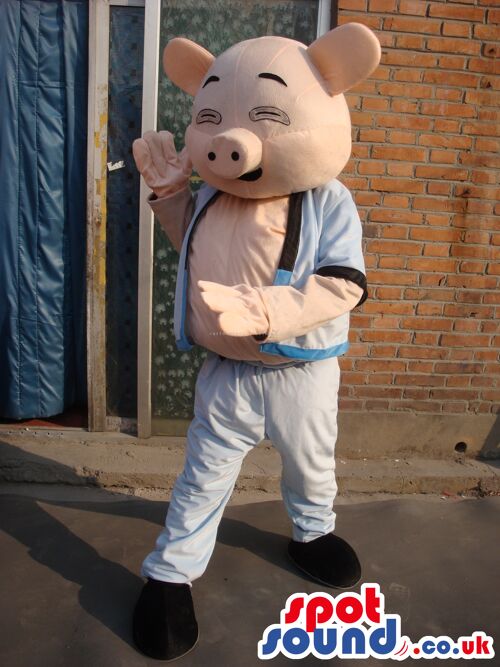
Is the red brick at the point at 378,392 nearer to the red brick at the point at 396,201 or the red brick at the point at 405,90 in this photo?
the red brick at the point at 396,201

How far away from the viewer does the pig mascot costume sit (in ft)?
6.22

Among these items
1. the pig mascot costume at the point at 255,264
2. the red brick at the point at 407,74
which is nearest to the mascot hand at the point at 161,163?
the pig mascot costume at the point at 255,264

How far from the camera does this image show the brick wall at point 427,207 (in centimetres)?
314

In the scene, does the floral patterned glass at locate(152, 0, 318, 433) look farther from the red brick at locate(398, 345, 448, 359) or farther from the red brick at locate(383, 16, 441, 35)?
the red brick at locate(398, 345, 448, 359)

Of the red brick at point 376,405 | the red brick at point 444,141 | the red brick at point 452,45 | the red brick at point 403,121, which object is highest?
the red brick at point 452,45

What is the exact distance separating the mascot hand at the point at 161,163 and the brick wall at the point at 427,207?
127 centimetres

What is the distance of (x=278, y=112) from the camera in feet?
6.23

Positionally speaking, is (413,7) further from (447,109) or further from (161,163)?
(161,163)

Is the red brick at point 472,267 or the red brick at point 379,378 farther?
the red brick at point 379,378

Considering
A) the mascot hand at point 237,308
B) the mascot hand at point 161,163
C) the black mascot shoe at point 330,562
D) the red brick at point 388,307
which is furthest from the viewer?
the red brick at point 388,307

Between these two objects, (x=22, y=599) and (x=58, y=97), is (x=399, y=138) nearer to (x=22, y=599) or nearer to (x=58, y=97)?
(x=58, y=97)

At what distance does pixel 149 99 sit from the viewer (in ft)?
11.0

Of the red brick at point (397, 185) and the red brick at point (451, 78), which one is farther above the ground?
the red brick at point (451, 78)

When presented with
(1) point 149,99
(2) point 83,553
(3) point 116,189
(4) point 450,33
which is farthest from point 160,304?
(4) point 450,33
